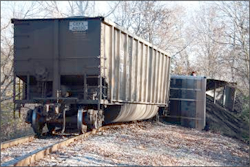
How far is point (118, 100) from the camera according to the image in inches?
508

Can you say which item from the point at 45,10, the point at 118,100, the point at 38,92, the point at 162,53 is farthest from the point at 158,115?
the point at 45,10

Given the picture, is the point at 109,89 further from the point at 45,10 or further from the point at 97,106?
the point at 45,10

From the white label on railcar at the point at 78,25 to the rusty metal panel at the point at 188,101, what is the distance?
926cm

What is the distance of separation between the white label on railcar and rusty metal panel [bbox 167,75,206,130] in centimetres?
926

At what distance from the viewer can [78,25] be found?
11906 mm

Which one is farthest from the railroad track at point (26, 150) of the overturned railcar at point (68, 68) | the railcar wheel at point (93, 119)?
the overturned railcar at point (68, 68)

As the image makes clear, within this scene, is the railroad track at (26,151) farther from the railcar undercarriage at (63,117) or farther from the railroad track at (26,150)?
the railcar undercarriage at (63,117)

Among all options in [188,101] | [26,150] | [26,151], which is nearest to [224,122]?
[188,101]

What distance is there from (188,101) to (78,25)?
9.75 m

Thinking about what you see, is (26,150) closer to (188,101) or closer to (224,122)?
(188,101)

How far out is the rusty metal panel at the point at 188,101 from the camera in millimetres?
19547

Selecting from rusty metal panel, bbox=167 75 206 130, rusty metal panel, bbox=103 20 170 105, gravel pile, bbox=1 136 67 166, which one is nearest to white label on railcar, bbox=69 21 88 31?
rusty metal panel, bbox=103 20 170 105

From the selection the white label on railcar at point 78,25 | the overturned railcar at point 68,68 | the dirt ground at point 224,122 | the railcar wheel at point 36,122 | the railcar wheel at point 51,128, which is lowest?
the dirt ground at point 224,122

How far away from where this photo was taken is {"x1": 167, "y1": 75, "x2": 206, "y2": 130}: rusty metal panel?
19547mm
